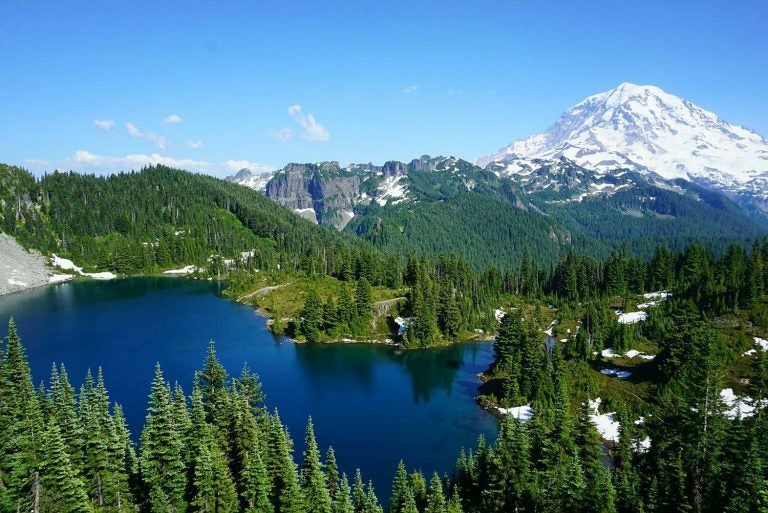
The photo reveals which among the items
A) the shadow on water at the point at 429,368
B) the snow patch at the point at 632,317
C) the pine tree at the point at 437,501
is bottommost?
the shadow on water at the point at 429,368

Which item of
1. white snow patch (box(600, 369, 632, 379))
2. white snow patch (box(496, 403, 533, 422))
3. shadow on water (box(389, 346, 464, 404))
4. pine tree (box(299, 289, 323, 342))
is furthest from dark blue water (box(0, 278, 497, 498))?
white snow patch (box(600, 369, 632, 379))

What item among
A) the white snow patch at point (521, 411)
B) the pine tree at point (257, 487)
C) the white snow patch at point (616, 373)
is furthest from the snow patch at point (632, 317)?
the pine tree at point (257, 487)

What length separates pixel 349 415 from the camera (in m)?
95.1

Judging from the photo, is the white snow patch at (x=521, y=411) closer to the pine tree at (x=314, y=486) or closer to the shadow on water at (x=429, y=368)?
the shadow on water at (x=429, y=368)

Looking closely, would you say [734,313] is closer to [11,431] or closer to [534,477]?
[534,477]

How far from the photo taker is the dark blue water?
8469 centimetres

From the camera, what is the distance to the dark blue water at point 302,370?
278 feet

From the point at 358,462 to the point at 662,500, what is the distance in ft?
133

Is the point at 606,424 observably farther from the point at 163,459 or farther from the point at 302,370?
the point at 163,459

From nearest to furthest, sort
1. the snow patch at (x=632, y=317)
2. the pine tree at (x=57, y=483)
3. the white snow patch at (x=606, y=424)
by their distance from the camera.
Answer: the pine tree at (x=57, y=483) < the white snow patch at (x=606, y=424) < the snow patch at (x=632, y=317)

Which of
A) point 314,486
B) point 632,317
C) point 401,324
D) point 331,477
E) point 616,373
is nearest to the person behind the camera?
point 314,486

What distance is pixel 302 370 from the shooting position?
4638 inches

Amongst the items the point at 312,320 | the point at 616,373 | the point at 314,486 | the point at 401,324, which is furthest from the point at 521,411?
the point at 312,320

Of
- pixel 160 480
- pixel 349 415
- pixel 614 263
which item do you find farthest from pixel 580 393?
pixel 614 263
